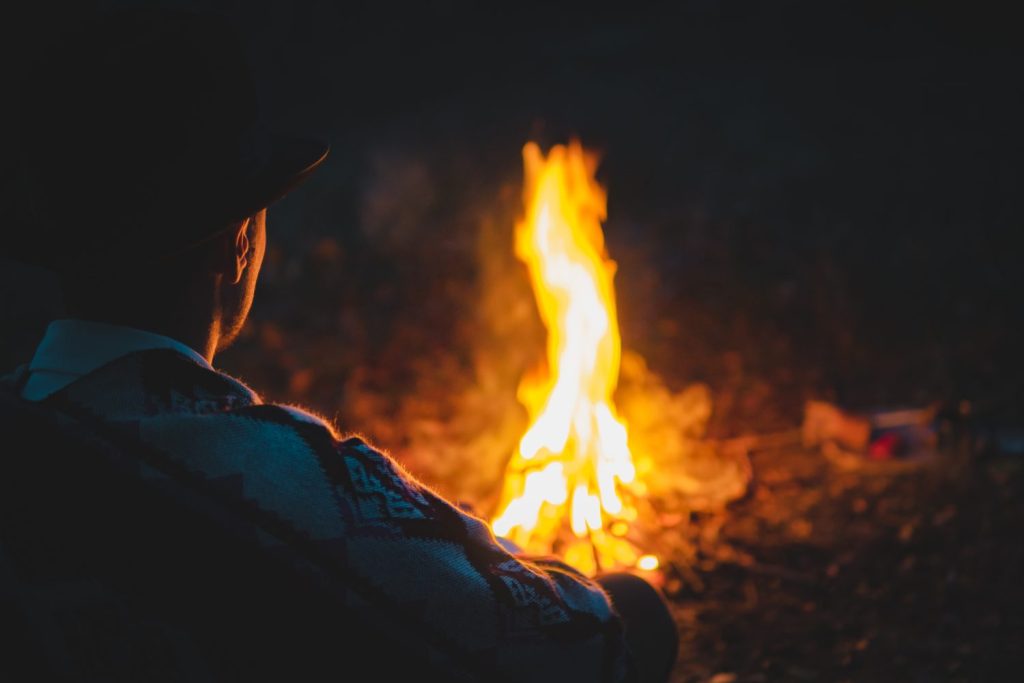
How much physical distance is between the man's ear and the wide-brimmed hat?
0.11 m

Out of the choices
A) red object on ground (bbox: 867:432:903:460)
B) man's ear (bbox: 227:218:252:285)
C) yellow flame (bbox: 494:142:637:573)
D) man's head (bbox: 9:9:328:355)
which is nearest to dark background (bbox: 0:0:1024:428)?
red object on ground (bbox: 867:432:903:460)

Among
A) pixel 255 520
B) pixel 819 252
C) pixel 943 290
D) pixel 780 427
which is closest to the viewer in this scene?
pixel 255 520

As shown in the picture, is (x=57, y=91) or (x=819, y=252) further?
(x=819, y=252)

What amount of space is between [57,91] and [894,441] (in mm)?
5079

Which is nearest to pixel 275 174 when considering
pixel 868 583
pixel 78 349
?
pixel 78 349

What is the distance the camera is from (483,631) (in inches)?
54.3

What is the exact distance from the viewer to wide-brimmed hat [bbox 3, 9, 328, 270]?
133 centimetres

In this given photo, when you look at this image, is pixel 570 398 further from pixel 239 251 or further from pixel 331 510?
pixel 331 510

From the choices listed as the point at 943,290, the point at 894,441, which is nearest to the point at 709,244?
the point at 943,290

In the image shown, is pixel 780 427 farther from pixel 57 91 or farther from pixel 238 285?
pixel 57 91

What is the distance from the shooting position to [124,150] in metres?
1.33

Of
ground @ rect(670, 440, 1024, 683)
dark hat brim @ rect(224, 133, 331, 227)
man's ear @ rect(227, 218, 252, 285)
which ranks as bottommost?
man's ear @ rect(227, 218, 252, 285)

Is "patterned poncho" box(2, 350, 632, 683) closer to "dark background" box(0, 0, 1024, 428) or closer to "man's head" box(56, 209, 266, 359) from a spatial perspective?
"man's head" box(56, 209, 266, 359)

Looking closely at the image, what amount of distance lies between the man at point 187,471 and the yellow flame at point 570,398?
272 centimetres
